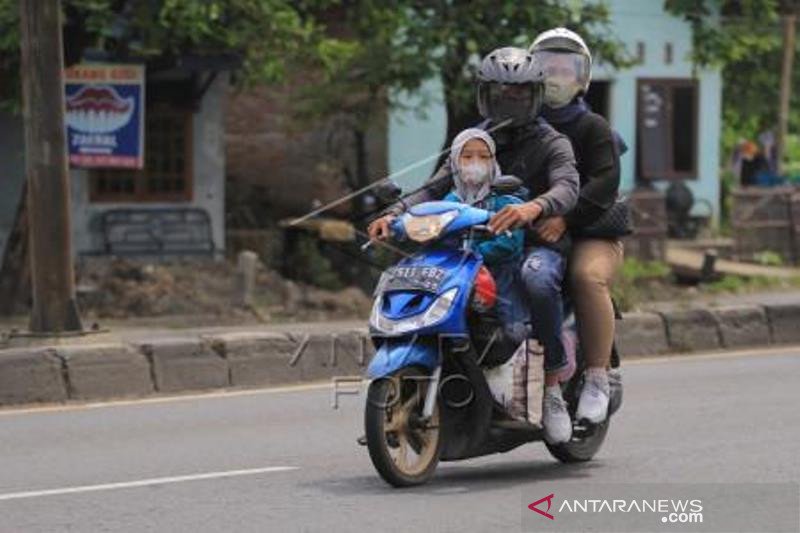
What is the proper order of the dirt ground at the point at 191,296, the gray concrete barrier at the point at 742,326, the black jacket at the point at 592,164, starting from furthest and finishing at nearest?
the dirt ground at the point at 191,296
the gray concrete barrier at the point at 742,326
the black jacket at the point at 592,164

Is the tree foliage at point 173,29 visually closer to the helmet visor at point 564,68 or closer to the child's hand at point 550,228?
the helmet visor at point 564,68

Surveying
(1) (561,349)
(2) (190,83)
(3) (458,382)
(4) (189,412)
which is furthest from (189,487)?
(2) (190,83)

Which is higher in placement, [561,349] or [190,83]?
[190,83]

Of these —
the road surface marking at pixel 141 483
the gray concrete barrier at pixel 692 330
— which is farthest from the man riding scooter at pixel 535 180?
the gray concrete barrier at pixel 692 330

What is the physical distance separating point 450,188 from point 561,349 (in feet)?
3.05

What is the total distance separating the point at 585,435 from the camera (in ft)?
25.3

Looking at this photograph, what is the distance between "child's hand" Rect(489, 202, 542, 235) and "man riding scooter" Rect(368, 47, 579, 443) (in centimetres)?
5

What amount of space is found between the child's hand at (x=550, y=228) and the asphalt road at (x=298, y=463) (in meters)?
1.16

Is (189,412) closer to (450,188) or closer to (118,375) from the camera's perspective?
(118,375)

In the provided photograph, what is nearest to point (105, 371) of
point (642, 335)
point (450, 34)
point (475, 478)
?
point (475, 478)

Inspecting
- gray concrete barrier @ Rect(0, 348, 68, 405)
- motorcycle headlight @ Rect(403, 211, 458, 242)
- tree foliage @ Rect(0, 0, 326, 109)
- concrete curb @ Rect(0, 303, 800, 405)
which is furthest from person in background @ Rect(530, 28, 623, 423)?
tree foliage @ Rect(0, 0, 326, 109)

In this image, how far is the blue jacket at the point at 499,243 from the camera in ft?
23.1

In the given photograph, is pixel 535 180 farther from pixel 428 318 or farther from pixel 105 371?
pixel 105 371

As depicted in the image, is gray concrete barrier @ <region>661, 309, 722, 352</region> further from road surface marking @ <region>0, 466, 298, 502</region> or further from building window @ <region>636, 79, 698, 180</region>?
building window @ <region>636, 79, 698, 180</region>
